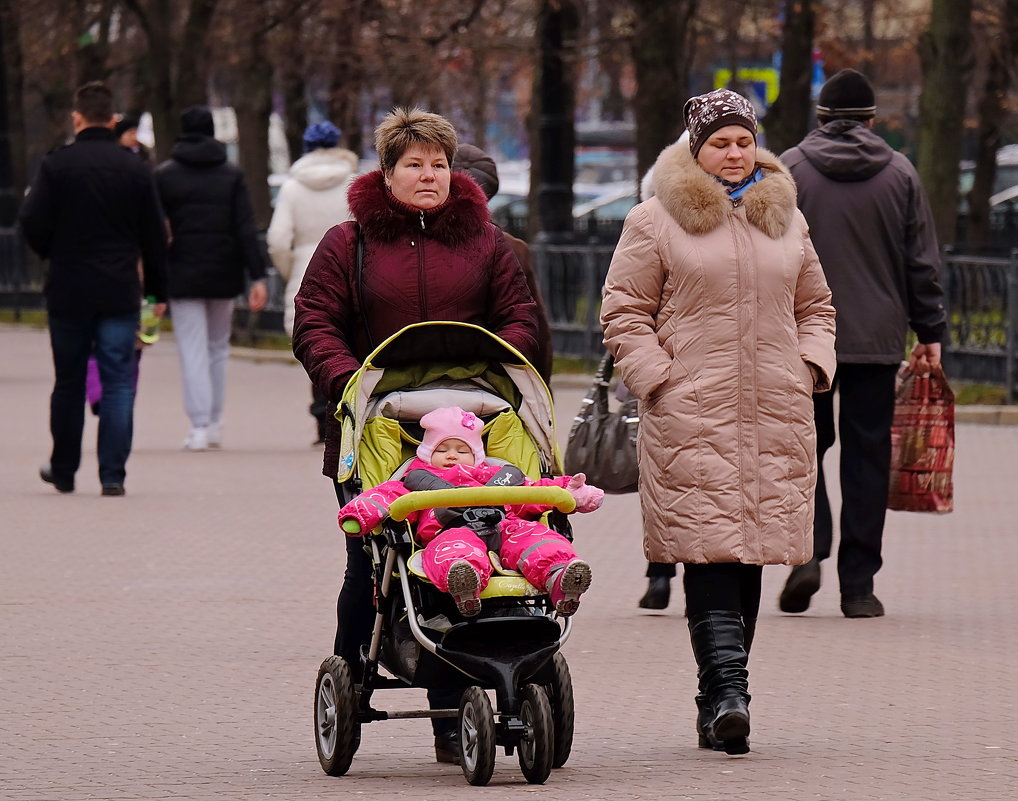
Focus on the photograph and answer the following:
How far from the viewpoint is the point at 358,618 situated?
5.83 metres

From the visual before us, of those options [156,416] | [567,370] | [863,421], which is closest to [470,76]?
[567,370]

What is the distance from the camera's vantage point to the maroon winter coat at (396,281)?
18.7 ft

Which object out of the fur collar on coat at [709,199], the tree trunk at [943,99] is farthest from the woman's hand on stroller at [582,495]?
the tree trunk at [943,99]

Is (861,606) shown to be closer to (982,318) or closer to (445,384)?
(445,384)

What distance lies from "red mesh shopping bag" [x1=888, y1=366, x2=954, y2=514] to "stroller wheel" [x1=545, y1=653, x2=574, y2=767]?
317 centimetres

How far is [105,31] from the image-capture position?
101 feet

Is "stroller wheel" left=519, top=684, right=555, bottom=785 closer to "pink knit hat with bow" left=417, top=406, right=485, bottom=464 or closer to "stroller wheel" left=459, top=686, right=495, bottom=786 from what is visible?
"stroller wheel" left=459, top=686, right=495, bottom=786

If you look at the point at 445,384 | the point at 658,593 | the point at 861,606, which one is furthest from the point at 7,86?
the point at 445,384

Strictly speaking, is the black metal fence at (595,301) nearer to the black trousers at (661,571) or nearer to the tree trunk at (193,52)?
the tree trunk at (193,52)

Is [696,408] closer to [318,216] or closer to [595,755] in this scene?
[595,755]

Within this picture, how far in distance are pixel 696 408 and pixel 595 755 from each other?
92 cm

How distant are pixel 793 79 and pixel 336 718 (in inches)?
717

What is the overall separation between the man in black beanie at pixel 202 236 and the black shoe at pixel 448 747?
7874 mm

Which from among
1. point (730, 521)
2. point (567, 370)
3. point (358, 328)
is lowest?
point (567, 370)
